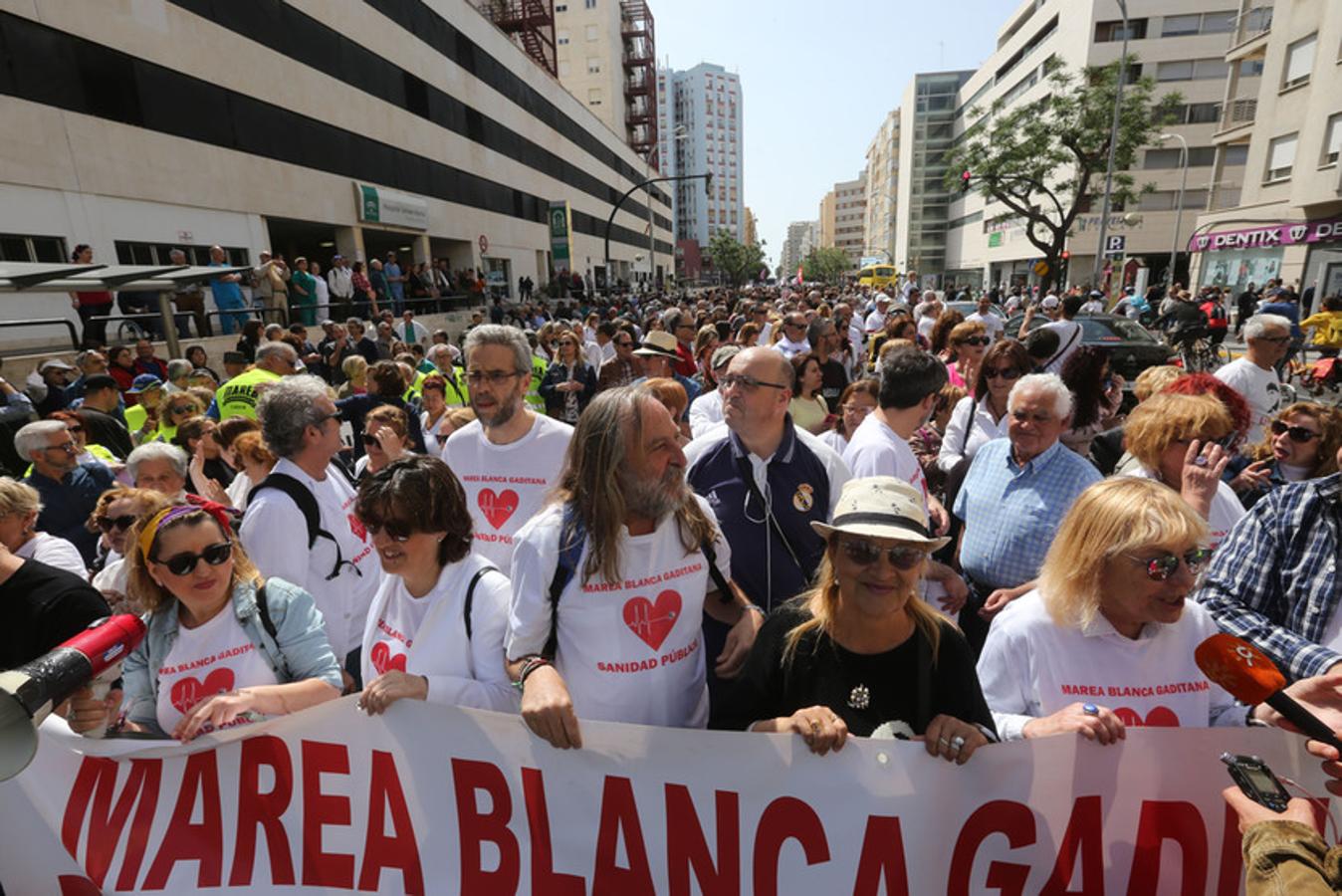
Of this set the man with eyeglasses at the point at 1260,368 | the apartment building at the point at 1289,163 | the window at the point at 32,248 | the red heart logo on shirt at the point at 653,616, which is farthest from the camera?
the apartment building at the point at 1289,163

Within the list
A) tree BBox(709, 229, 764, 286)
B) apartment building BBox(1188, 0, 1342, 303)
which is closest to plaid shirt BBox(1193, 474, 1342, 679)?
apartment building BBox(1188, 0, 1342, 303)

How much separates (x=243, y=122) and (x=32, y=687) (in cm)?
2165

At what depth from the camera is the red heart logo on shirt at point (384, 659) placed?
2.28 meters

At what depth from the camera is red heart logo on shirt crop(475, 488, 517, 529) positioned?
11.3ft

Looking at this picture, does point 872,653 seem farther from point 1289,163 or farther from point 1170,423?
point 1289,163

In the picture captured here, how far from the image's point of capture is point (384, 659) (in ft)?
7.67

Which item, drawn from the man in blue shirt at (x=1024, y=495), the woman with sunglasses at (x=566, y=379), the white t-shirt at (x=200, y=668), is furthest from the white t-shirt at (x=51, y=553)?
the woman with sunglasses at (x=566, y=379)

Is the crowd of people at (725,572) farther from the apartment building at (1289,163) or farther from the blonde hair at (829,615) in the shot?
the apartment building at (1289,163)

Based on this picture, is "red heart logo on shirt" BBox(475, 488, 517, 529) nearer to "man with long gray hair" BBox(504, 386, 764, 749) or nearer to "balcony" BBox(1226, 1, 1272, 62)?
"man with long gray hair" BBox(504, 386, 764, 749)

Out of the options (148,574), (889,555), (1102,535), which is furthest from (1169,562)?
(148,574)

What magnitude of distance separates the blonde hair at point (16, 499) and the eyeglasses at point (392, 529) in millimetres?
2056

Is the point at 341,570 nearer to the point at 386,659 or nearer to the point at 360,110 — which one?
the point at 386,659

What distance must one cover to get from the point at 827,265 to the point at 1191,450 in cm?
12867

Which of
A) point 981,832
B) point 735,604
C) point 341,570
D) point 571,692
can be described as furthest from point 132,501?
point 981,832
